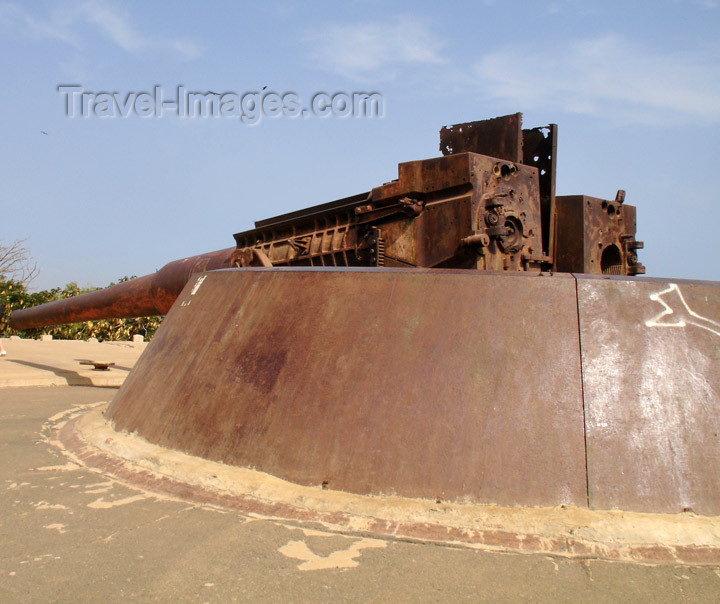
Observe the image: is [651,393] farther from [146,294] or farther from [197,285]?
[146,294]

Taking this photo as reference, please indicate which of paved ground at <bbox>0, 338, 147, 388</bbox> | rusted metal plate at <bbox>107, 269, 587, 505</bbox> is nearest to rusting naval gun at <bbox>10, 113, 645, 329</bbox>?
paved ground at <bbox>0, 338, 147, 388</bbox>

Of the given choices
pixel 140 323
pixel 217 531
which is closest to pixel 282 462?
pixel 217 531

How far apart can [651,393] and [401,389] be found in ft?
3.38

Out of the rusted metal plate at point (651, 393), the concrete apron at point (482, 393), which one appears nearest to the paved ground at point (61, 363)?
the concrete apron at point (482, 393)

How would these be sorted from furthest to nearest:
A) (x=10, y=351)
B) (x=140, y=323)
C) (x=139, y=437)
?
(x=140, y=323) < (x=10, y=351) < (x=139, y=437)

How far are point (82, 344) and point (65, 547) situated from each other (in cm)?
1368

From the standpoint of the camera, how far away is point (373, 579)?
2.21m

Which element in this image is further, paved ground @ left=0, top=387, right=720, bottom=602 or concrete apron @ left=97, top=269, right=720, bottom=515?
concrete apron @ left=97, top=269, right=720, bottom=515

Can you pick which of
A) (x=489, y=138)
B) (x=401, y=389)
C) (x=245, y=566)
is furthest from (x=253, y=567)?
(x=489, y=138)

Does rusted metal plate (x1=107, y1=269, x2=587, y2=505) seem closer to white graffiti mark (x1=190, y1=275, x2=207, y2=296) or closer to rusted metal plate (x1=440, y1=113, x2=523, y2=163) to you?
white graffiti mark (x1=190, y1=275, x2=207, y2=296)

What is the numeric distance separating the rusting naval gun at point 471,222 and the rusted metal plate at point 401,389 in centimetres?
264

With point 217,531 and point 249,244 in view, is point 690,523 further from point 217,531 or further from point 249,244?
point 249,244

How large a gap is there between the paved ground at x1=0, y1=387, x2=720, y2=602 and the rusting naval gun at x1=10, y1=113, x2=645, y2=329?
11.9 feet

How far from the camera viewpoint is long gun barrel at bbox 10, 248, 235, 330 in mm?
8141
